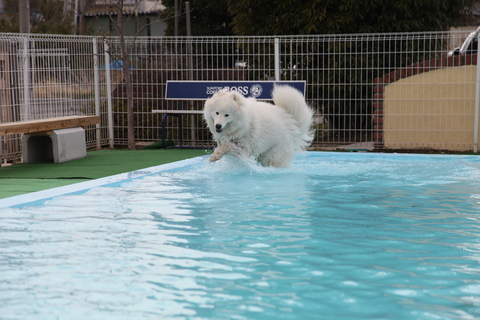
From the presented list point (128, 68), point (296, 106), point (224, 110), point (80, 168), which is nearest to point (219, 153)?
point (224, 110)

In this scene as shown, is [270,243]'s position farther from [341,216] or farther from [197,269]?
[341,216]

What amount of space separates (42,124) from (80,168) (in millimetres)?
678

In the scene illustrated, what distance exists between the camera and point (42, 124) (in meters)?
6.72

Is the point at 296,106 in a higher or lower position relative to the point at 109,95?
lower

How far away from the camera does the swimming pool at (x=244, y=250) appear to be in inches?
96.0

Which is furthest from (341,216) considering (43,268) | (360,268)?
(43,268)

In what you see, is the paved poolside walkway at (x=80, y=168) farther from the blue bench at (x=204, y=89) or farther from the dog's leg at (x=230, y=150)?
the dog's leg at (x=230, y=150)

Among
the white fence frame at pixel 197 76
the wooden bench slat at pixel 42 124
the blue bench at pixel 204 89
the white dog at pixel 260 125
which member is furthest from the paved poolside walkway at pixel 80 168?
the white dog at pixel 260 125

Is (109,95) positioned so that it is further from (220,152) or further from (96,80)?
(220,152)

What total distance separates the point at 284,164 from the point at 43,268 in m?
3.72

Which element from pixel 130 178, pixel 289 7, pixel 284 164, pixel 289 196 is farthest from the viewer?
pixel 289 7

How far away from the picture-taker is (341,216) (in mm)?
4082

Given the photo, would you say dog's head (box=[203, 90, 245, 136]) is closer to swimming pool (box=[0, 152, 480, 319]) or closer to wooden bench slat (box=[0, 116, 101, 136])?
swimming pool (box=[0, 152, 480, 319])

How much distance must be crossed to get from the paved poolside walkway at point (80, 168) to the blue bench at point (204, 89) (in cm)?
57
